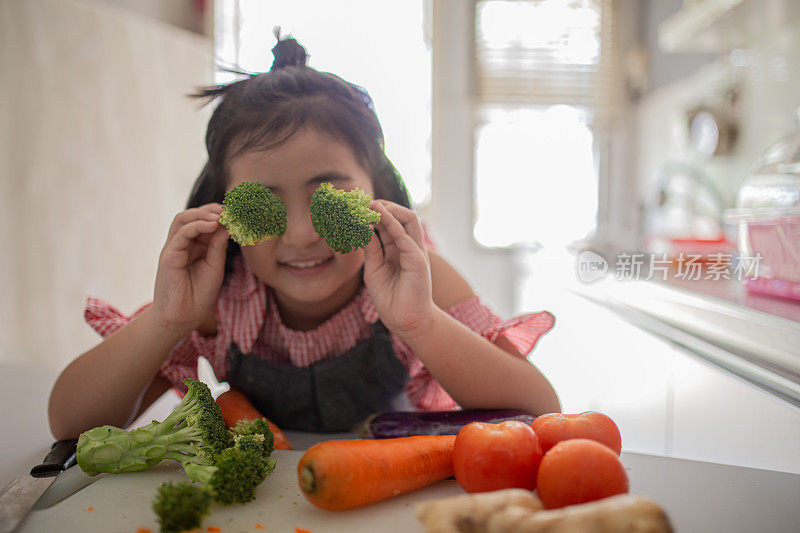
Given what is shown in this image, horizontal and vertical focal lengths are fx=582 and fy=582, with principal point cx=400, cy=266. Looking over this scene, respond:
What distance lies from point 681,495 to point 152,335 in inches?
25.1

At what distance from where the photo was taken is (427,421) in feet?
2.30

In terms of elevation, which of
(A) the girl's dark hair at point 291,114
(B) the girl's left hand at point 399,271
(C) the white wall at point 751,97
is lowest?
(B) the girl's left hand at point 399,271

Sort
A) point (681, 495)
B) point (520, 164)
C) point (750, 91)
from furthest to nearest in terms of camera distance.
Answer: point (520, 164), point (750, 91), point (681, 495)

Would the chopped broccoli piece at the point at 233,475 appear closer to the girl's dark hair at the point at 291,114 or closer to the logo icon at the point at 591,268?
the girl's dark hair at the point at 291,114

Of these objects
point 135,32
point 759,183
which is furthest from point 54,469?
point 135,32

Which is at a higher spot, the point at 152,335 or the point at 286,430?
the point at 152,335

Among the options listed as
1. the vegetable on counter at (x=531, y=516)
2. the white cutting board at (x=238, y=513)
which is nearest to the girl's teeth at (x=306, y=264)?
the white cutting board at (x=238, y=513)

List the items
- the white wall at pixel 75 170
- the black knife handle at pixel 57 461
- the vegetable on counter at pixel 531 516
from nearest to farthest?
the vegetable on counter at pixel 531 516 < the black knife handle at pixel 57 461 < the white wall at pixel 75 170

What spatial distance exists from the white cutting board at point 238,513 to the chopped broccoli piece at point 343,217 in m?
0.26

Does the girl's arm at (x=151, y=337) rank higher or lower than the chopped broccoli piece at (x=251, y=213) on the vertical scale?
lower

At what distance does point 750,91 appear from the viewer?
1.77 metres

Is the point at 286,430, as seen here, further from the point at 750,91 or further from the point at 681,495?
the point at 750,91

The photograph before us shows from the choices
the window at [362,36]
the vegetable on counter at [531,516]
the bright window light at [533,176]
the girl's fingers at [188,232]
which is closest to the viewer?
the vegetable on counter at [531,516]

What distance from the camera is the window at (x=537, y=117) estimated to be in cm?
273
